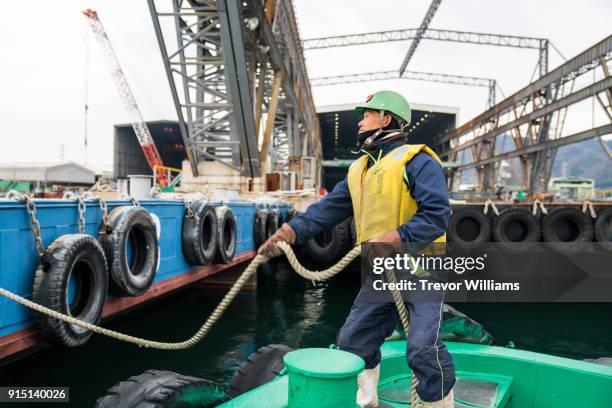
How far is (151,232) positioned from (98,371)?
1.84 m

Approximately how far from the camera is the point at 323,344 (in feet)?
22.1

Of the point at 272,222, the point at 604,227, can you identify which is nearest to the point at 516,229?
the point at 604,227

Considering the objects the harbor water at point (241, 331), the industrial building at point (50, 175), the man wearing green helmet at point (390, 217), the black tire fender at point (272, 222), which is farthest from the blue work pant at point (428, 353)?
the industrial building at point (50, 175)

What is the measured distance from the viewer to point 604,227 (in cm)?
1077

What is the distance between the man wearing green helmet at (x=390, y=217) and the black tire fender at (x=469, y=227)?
29.0ft

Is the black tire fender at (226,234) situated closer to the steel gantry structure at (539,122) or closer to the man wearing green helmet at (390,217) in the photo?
the man wearing green helmet at (390,217)

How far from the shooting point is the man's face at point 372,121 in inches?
103

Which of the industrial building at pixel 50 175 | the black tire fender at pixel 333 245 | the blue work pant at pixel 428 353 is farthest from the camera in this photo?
the industrial building at pixel 50 175

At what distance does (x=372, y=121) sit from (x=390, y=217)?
24.5 inches

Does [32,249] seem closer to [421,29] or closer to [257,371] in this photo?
[257,371]

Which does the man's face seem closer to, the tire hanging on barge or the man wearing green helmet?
the man wearing green helmet

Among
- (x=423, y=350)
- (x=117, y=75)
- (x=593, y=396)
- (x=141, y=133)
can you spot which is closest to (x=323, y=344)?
(x=593, y=396)

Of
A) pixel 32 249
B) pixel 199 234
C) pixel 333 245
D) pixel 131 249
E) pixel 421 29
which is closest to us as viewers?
pixel 32 249

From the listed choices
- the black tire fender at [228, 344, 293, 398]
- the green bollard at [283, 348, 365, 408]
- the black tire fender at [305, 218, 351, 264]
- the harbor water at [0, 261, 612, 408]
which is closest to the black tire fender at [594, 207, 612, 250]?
the harbor water at [0, 261, 612, 408]
